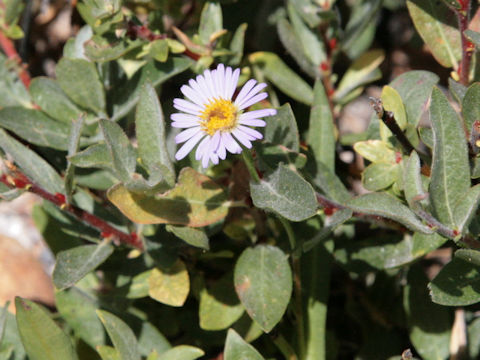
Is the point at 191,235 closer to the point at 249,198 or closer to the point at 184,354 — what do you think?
the point at 249,198

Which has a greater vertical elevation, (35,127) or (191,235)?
(35,127)

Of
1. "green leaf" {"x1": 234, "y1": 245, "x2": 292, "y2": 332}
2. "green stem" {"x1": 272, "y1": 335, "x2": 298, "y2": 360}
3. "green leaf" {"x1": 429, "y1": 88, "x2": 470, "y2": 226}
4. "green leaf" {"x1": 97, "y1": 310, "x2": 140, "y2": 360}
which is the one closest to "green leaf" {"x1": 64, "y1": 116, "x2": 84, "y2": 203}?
"green leaf" {"x1": 97, "y1": 310, "x2": 140, "y2": 360}

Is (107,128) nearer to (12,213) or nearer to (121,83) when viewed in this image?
(121,83)

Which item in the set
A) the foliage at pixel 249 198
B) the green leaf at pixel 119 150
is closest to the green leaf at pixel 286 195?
the foliage at pixel 249 198

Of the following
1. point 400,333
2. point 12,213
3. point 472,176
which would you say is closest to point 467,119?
point 472,176

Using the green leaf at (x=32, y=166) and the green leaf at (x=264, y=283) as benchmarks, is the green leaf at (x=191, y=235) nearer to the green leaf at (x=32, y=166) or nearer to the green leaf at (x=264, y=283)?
the green leaf at (x=264, y=283)

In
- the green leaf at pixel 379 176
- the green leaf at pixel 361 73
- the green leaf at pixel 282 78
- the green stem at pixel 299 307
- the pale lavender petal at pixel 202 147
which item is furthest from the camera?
the green leaf at pixel 361 73

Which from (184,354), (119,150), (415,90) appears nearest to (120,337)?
(184,354)
